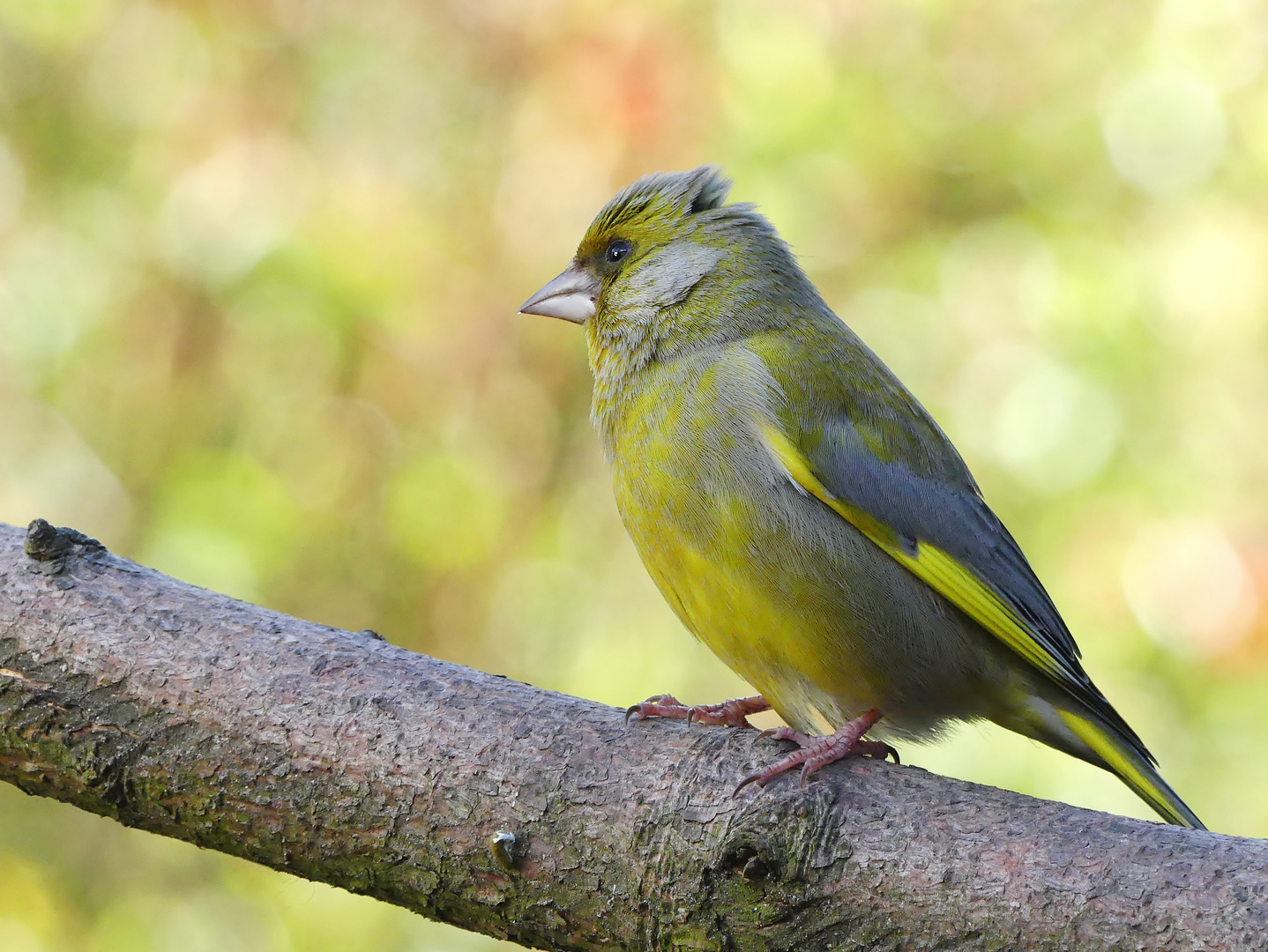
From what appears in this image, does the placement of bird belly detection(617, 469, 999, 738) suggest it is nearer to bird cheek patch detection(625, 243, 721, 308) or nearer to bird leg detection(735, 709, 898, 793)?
bird leg detection(735, 709, 898, 793)

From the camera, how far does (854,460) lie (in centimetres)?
299

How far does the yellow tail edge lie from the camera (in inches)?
111

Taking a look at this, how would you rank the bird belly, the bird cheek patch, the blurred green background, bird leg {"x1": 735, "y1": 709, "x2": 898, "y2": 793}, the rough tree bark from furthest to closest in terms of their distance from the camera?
the blurred green background, the bird cheek patch, the bird belly, bird leg {"x1": 735, "y1": 709, "x2": 898, "y2": 793}, the rough tree bark

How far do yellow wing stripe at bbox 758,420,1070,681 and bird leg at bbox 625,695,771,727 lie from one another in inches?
17.0

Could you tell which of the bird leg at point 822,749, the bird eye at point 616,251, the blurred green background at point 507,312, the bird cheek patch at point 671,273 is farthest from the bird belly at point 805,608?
the blurred green background at point 507,312

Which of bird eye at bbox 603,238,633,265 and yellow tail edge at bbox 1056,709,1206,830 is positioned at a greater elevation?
bird eye at bbox 603,238,633,265

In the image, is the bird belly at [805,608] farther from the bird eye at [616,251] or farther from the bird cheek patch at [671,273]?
the bird eye at [616,251]

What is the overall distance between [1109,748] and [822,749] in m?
0.86

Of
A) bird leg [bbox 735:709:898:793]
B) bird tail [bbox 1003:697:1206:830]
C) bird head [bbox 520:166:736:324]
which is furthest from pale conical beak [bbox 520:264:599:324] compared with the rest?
bird tail [bbox 1003:697:1206:830]

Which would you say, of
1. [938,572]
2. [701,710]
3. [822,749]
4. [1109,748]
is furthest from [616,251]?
[1109,748]

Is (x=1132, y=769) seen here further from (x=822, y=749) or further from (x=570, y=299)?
(x=570, y=299)

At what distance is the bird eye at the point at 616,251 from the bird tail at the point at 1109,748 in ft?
4.82

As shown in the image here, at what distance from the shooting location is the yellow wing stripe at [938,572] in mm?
2854

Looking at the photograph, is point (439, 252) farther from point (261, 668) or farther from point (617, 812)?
point (617, 812)
